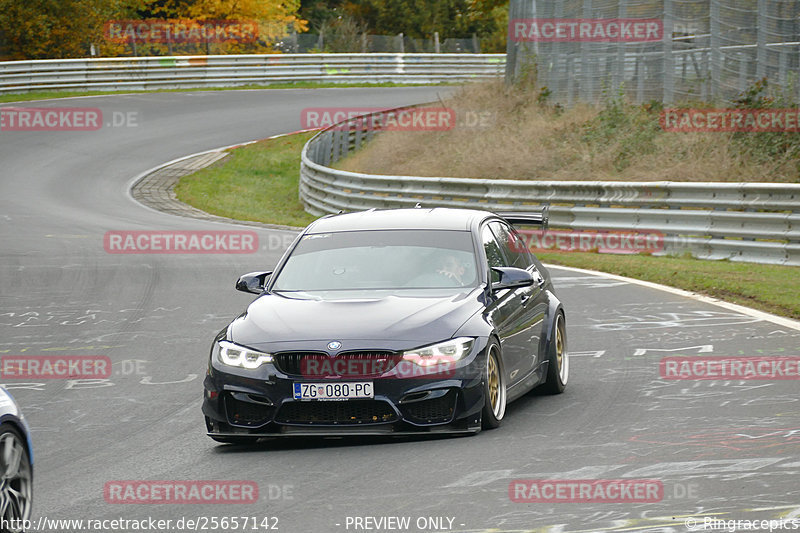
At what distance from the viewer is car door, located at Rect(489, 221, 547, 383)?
9023mm

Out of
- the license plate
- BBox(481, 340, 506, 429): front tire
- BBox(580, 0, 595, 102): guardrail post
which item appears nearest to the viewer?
the license plate

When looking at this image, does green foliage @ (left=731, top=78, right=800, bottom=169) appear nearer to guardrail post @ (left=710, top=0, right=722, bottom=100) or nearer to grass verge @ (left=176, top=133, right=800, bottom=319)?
guardrail post @ (left=710, top=0, right=722, bottom=100)

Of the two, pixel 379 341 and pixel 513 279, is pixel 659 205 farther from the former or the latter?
pixel 379 341

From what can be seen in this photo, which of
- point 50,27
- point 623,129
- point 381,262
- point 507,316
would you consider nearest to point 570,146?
point 623,129

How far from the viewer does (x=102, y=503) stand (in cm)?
671

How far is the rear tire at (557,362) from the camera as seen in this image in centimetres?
970

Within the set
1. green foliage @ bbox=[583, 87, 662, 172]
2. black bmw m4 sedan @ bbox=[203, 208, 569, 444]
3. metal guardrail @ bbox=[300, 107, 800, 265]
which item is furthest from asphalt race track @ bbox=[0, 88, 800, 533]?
green foliage @ bbox=[583, 87, 662, 172]

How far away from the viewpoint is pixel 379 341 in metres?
7.91

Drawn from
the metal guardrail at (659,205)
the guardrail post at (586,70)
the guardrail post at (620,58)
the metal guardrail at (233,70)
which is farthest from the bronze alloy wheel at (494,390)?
the metal guardrail at (233,70)

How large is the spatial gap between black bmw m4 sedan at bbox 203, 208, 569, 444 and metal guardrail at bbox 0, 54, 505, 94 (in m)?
36.0

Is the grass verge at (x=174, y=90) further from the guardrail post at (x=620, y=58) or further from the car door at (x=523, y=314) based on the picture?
the car door at (x=523, y=314)

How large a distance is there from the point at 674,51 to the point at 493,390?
20.2 meters

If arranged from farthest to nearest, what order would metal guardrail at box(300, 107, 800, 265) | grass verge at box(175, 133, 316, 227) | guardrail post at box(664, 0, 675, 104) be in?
1. grass verge at box(175, 133, 316, 227)
2. guardrail post at box(664, 0, 675, 104)
3. metal guardrail at box(300, 107, 800, 265)

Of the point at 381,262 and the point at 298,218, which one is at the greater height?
the point at 381,262
